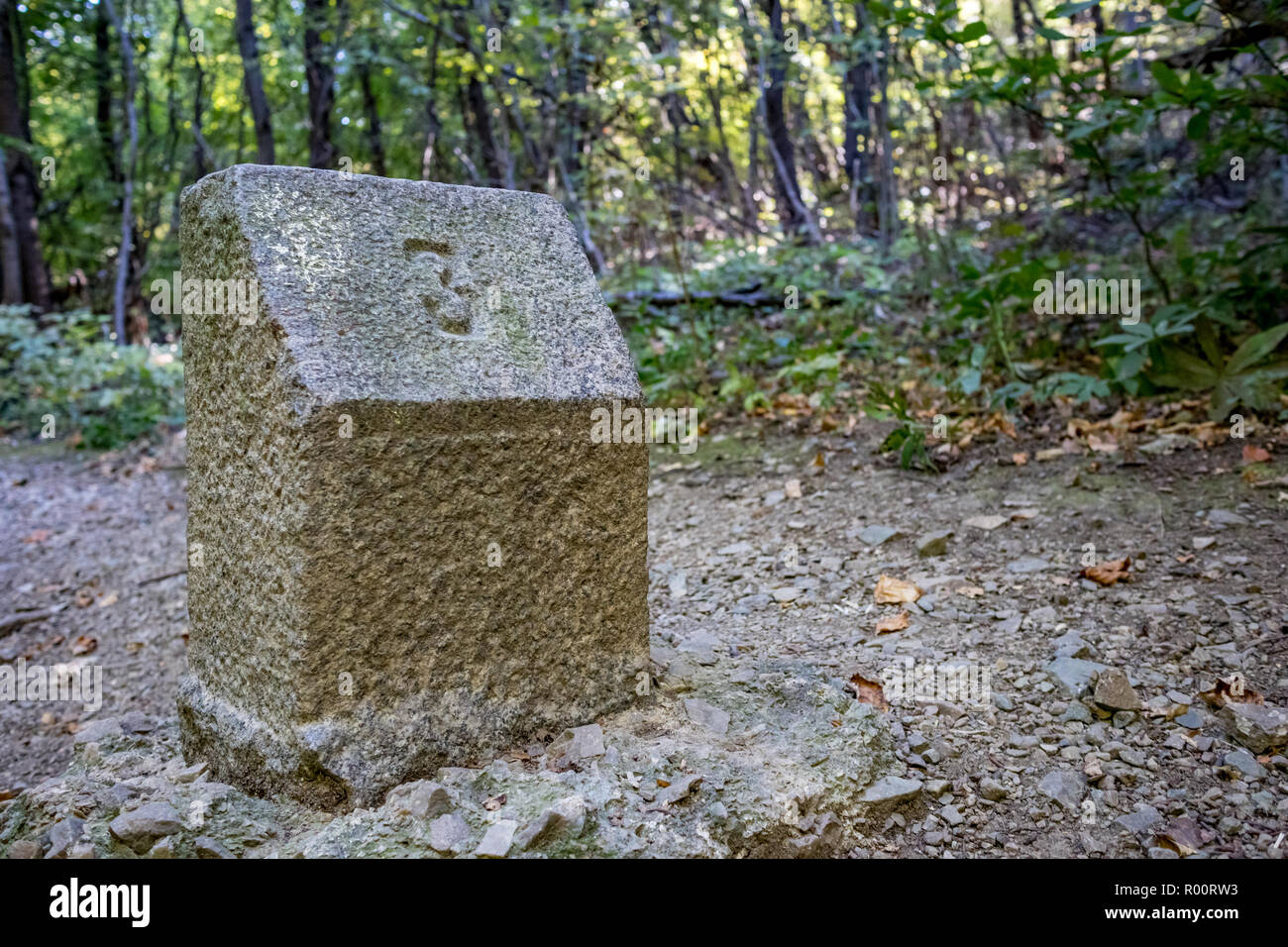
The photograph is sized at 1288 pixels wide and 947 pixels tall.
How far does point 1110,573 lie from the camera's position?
2.78 meters

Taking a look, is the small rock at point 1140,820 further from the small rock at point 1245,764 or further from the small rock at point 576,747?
the small rock at point 576,747

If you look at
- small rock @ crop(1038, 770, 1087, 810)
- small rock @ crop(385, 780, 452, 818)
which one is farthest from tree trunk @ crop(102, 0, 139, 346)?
small rock @ crop(1038, 770, 1087, 810)

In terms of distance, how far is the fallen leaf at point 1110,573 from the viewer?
9.07 ft

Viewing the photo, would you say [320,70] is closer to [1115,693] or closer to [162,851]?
[162,851]

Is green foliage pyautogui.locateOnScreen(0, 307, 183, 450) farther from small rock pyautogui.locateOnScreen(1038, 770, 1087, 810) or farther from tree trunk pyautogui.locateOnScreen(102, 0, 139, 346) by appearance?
small rock pyautogui.locateOnScreen(1038, 770, 1087, 810)

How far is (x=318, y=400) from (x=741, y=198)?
278 inches

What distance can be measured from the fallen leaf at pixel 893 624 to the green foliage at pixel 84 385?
19.2 feet

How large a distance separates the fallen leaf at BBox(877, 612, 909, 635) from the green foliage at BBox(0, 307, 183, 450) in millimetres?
5864

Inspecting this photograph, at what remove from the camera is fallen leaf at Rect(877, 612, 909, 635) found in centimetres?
273

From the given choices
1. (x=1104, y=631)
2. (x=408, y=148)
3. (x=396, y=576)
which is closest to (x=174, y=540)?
(x=396, y=576)

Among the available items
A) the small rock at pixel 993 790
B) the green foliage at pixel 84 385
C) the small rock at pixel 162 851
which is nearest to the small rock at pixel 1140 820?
the small rock at pixel 993 790

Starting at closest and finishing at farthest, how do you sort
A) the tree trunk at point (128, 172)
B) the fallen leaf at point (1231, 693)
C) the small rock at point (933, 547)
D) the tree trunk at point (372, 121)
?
the fallen leaf at point (1231, 693), the small rock at point (933, 547), the tree trunk at point (128, 172), the tree trunk at point (372, 121)

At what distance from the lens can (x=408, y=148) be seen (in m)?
10.1

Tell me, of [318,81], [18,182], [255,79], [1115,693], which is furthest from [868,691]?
[18,182]
